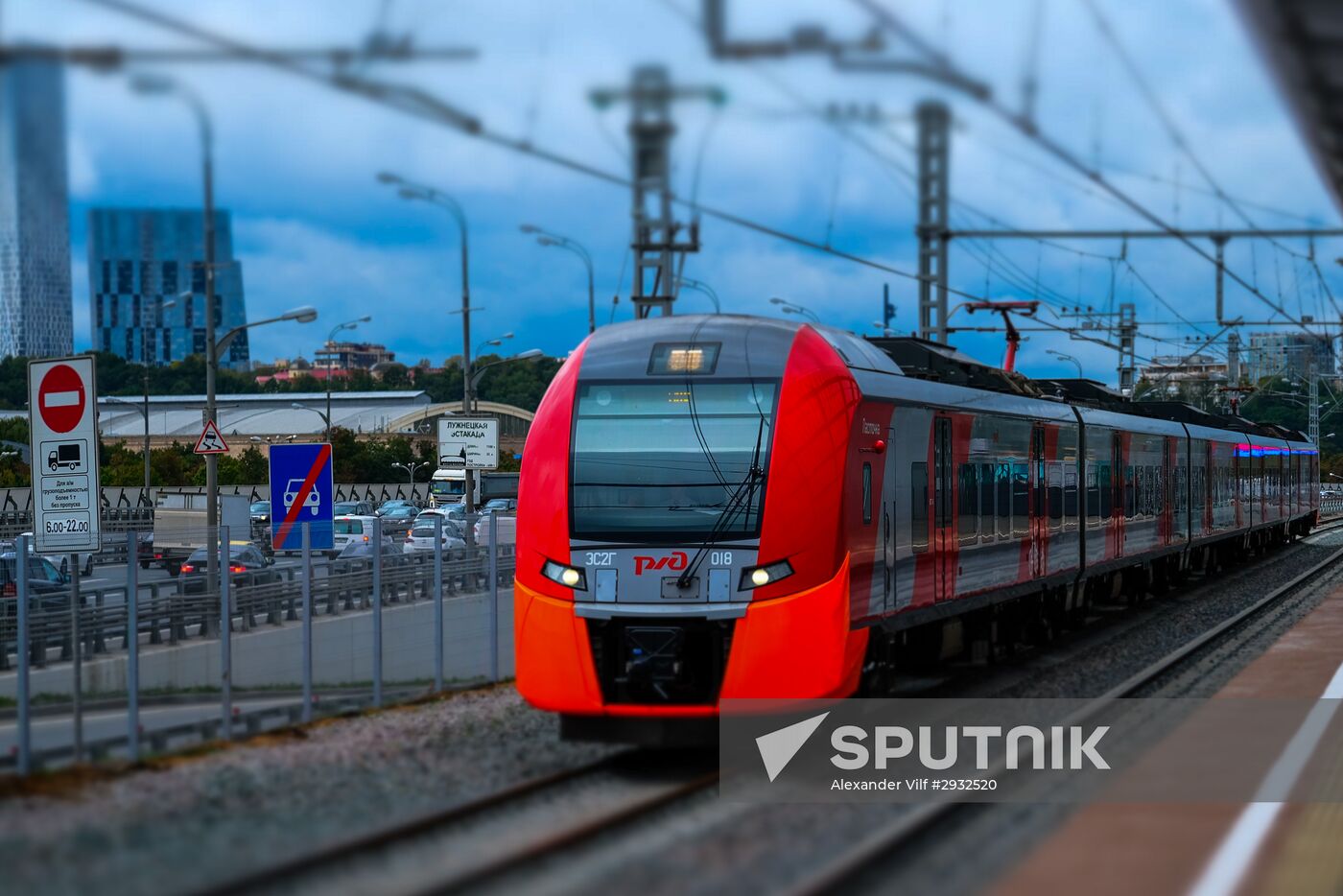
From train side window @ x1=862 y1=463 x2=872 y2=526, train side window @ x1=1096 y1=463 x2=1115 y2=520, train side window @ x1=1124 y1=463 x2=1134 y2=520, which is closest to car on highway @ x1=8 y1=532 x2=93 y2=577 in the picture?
train side window @ x1=862 y1=463 x2=872 y2=526

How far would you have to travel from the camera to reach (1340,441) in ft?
467

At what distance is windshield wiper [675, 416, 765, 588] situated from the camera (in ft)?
39.9

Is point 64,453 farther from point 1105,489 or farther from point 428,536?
point 1105,489

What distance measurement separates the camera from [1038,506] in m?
20.0

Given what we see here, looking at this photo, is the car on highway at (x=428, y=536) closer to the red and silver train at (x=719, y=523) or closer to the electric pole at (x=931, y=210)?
the red and silver train at (x=719, y=523)

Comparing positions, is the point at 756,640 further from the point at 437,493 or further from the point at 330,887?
the point at 437,493

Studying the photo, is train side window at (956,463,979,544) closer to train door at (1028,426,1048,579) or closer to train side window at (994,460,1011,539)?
train side window at (994,460,1011,539)

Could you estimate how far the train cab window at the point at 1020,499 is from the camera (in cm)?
1880

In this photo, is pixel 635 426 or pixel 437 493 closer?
pixel 635 426

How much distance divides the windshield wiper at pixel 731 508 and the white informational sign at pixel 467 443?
15.8 meters

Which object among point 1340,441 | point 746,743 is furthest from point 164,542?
point 1340,441

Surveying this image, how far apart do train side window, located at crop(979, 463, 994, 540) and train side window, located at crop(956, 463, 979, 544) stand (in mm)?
169

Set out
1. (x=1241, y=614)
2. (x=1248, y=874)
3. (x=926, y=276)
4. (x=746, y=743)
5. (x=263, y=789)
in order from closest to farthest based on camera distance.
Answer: (x=1248, y=874) < (x=263, y=789) < (x=746, y=743) < (x=1241, y=614) < (x=926, y=276)

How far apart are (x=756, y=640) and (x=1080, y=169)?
24.2 feet
